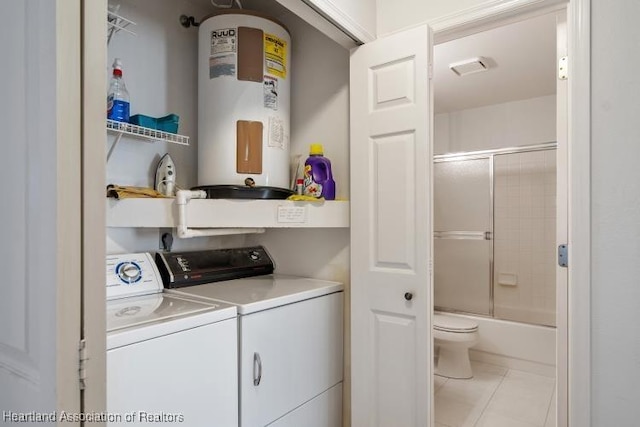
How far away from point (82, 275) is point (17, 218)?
8.0 inches

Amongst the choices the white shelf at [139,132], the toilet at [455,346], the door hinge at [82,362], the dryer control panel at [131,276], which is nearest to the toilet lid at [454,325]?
the toilet at [455,346]

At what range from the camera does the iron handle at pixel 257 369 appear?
1.41 meters

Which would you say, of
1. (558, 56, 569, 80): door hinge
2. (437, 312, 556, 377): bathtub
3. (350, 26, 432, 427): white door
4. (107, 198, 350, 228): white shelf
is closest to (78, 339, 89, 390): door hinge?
(107, 198, 350, 228): white shelf

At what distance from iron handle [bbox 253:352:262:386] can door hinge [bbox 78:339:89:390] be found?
78cm

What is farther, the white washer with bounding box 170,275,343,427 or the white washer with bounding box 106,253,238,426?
the white washer with bounding box 170,275,343,427

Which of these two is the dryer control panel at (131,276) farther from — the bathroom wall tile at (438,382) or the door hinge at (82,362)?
the bathroom wall tile at (438,382)

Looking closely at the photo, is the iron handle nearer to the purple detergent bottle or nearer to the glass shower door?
the purple detergent bottle

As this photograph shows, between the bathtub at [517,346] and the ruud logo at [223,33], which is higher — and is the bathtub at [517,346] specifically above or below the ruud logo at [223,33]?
below

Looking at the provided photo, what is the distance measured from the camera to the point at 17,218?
0.74 m

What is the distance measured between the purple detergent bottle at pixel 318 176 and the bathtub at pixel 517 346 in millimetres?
2396

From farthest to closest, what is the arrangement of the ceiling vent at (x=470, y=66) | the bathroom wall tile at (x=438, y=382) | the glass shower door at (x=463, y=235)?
the glass shower door at (x=463, y=235) < the bathroom wall tile at (x=438, y=382) < the ceiling vent at (x=470, y=66)

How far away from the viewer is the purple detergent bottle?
1.79 metres

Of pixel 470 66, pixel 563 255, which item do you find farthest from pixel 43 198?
pixel 470 66

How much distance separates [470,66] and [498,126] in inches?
43.1
